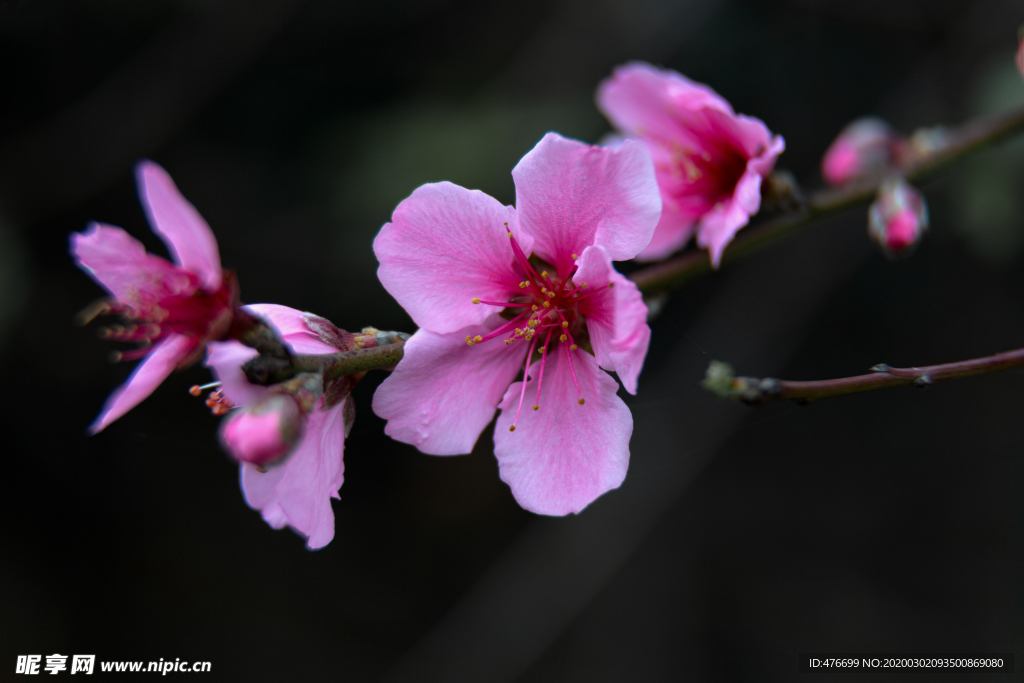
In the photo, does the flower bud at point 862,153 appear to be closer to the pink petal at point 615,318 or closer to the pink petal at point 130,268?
the pink petal at point 615,318

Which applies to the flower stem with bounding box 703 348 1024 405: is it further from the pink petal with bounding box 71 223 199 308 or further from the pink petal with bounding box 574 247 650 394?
the pink petal with bounding box 71 223 199 308

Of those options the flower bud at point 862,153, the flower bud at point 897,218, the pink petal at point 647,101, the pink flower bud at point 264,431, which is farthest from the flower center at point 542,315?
the flower bud at point 862,153

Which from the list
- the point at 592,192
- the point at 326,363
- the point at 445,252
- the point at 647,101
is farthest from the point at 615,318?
the point at 647,101

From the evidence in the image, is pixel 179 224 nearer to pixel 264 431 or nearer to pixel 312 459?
pixel 264 431

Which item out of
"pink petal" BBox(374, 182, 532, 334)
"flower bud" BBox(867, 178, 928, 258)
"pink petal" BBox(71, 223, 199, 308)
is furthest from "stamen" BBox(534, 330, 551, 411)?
"flower bud" BBox(867, 178, 928, 258)

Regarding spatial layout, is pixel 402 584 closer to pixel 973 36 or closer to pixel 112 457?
pixel 112 457

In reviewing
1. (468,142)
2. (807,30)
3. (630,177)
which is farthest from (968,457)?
(630,177)
